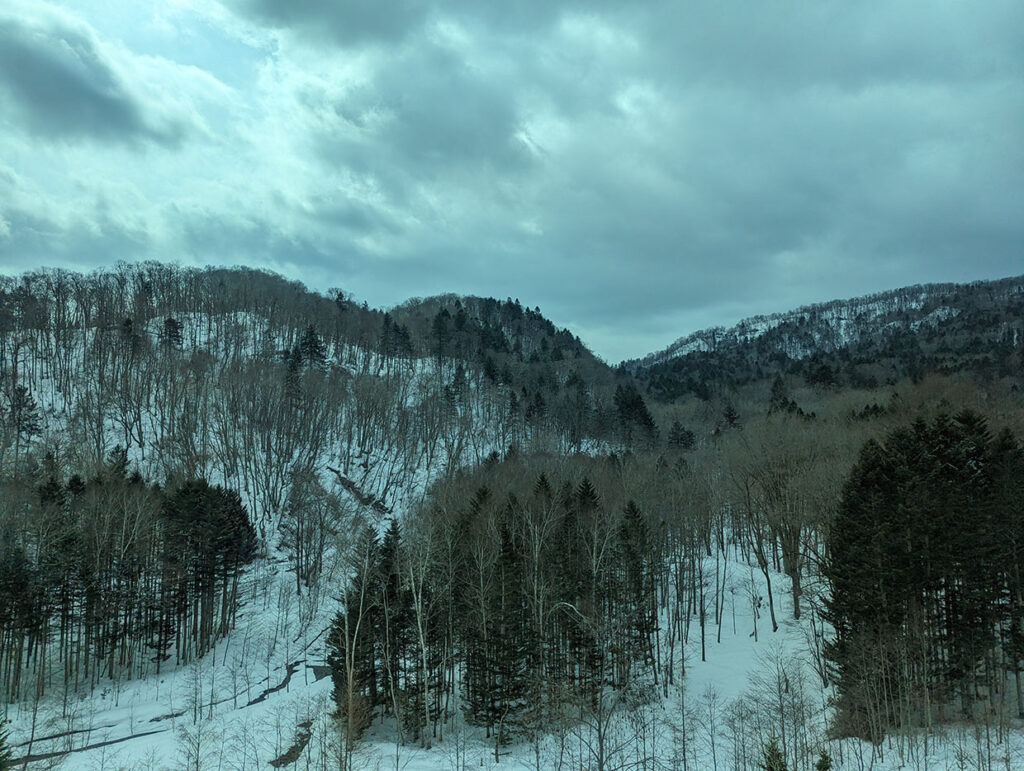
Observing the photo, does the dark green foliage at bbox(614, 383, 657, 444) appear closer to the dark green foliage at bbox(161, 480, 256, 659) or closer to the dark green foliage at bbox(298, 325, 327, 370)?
the dark green foliage at bbox(298, 325, 327, 370)

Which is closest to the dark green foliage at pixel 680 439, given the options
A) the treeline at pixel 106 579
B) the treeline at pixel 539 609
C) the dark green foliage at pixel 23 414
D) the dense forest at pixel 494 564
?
the dense forest at pixel 494 564

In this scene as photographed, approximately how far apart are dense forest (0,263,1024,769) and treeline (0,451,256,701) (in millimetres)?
250

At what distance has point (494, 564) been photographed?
38.6 meters

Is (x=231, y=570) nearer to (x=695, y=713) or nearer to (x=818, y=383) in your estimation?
(x=695, y=713)

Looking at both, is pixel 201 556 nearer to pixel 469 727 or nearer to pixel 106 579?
pixel 106 579

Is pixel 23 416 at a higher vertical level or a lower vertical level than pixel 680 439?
higher

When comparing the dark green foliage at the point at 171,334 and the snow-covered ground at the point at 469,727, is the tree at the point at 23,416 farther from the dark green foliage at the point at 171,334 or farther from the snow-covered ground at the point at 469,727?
the snow-covered ground at the point at 469,727

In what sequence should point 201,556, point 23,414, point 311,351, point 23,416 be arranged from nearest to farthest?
point 201,556
point 23,416
point 23,414
point 311,351

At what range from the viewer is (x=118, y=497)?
160 ft

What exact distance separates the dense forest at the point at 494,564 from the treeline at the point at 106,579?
0.25 meters

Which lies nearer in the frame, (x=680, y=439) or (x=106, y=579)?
(x=106, y=579)

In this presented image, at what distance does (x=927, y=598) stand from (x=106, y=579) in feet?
187

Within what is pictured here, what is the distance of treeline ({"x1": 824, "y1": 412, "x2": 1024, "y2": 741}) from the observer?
90.5 feet

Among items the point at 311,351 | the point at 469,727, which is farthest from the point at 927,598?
the point at 311,351
